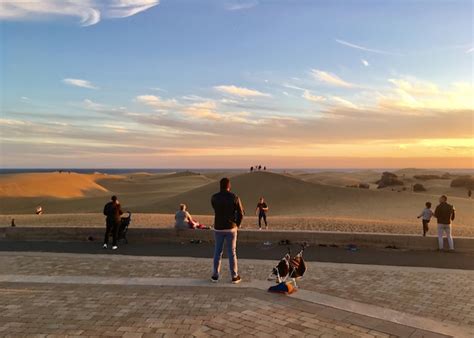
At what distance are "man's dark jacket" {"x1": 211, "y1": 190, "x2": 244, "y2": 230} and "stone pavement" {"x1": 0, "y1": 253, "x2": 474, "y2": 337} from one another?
3.31ft

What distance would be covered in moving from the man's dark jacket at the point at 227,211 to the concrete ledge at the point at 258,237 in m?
4.34

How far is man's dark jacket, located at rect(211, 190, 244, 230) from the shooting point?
7930 millimetres

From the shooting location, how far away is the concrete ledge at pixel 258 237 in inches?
457

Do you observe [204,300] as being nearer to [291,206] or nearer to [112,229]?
[112,229]

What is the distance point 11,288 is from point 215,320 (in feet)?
12.3

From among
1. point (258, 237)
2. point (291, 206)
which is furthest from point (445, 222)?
point (291, 206)

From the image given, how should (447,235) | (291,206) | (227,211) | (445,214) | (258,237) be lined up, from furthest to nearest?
(291,206), (258,237), (445,214), (447,235), (227,211)

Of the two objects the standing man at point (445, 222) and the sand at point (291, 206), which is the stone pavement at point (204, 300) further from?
the sand at point (291, 206)

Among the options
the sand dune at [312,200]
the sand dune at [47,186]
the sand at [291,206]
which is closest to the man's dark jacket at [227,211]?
the sand at [291,206]

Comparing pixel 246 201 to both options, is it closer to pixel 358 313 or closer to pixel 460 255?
pixel 460 255

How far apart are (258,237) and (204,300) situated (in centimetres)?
534

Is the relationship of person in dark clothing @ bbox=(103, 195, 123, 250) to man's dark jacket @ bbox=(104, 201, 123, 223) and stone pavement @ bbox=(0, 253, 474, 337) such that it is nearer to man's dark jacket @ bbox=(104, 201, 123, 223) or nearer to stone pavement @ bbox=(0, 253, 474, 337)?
man's dark jacket @ bbox=(104, 201, 123, 223)

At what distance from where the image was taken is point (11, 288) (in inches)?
304

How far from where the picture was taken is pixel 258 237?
1227 cm
